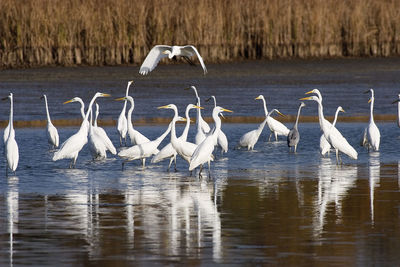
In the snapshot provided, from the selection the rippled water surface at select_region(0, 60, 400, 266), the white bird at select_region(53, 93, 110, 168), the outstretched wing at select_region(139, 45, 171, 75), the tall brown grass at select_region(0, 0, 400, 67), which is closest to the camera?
the rippled water surface at select_region(0, 60, 400, 266)

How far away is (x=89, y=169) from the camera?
12.7 meters

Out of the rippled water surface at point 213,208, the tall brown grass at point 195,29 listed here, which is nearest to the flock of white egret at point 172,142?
the rippled water surface at point 213,208

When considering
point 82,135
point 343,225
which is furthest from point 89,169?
point 343,225

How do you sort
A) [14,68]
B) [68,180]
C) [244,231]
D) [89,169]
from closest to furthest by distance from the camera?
[244,231] → [68,180] → [89,169] → [14,68]

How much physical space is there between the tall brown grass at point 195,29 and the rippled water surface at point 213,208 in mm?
10227

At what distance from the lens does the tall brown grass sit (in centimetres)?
2764

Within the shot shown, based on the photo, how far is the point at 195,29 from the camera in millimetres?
28719

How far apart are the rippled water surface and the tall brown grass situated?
10227 millimetres

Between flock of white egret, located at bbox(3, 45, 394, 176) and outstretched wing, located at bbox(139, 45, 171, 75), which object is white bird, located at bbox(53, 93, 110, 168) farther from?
outstretched wing, located at bbox(139, 45, 171, 75)

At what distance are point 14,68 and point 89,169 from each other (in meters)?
14.8

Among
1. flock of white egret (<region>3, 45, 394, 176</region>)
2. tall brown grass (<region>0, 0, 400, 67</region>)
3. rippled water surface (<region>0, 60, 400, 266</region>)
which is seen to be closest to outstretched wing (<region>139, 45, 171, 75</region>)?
flock of white egret (<region>3, 45, 394, 176</region>)

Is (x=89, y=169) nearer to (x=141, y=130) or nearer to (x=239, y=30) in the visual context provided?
Answer: (x=141, y=130)

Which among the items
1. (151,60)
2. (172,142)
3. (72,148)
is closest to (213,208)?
(172,142)

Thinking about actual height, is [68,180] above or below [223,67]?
below
